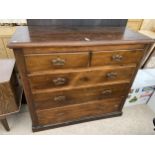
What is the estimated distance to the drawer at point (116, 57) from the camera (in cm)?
107

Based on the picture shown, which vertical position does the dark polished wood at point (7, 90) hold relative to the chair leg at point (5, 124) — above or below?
above

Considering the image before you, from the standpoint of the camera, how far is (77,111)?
4.75 ft

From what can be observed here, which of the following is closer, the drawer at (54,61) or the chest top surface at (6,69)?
the drawer at (54,61)

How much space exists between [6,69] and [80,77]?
686 mm

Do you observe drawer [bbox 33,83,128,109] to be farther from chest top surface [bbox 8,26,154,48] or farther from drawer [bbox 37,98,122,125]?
chest top surface [bbox 8,26,154,48]

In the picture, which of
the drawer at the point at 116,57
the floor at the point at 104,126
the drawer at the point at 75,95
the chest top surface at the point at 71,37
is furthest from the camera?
the floor at the point at 104,126

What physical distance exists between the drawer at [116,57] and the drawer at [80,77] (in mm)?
54

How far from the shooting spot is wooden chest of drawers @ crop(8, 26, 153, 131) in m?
0.95

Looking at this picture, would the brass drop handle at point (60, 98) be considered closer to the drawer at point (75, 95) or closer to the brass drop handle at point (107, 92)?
the drawer at point (75, 95)

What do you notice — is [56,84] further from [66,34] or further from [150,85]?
[150,85]

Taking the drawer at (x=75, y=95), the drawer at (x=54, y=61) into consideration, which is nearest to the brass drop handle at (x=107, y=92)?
the drawer at (x=75, y=95)

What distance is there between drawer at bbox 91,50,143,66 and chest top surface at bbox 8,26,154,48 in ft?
0.31
